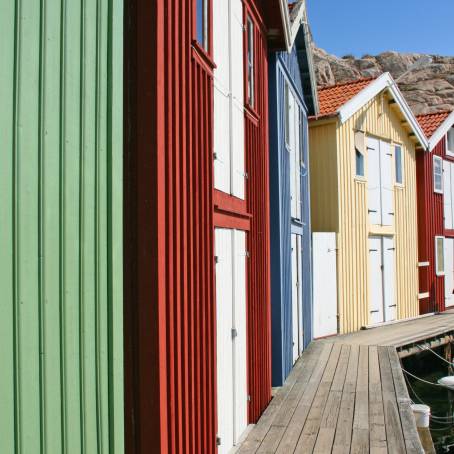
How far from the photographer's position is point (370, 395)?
8562 millimetres

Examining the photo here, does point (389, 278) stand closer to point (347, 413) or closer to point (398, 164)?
point (398, 164)

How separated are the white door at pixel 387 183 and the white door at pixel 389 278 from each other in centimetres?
64

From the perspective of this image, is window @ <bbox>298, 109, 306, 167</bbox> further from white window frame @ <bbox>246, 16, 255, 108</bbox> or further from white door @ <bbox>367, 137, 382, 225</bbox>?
white window frame @ <bbox>246, 16, 255, 108</bbox>

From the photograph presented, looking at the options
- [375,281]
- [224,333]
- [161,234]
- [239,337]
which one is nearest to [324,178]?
[375,281]

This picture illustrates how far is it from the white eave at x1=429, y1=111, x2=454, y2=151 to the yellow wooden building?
42.8 inches

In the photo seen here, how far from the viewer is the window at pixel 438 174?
20.4 meters

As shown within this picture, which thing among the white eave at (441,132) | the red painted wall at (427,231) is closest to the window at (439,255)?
the red painted wall at (427,231)

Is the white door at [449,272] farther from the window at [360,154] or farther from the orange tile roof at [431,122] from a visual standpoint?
the window at [360,154]

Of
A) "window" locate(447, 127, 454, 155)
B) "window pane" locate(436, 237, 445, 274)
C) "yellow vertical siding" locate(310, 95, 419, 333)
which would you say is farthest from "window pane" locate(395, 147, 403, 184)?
"window" locate(447, 127, 454, 155)

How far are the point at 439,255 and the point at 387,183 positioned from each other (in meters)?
4.48

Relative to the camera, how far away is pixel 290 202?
34.6ft

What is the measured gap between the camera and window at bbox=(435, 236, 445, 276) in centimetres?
2006
